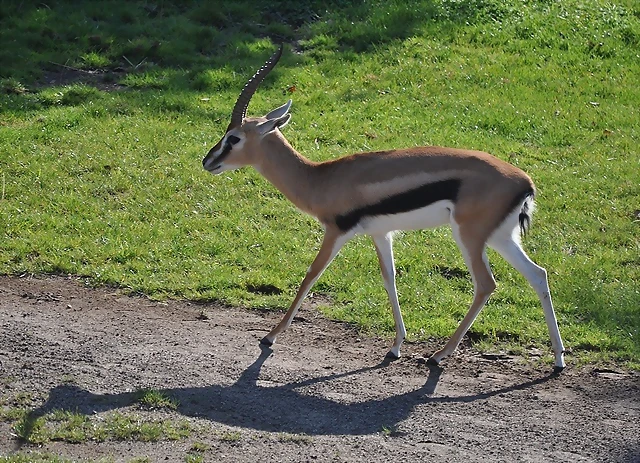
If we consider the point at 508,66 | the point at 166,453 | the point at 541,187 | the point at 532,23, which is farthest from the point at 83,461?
the point at 532,23

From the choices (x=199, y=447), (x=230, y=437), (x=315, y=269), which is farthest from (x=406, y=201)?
(x=199, y=447)

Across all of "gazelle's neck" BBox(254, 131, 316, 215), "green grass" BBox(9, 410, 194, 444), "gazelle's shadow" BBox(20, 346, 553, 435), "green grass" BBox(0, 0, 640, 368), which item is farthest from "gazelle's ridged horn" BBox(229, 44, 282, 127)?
"green grass" BBox(9, 410, 194, 444)

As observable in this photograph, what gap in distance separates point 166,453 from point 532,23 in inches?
391

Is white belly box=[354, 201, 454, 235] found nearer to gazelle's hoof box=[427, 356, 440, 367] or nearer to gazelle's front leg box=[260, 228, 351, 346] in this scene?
gazelle's front leg box=[260, 228, 351, 346]

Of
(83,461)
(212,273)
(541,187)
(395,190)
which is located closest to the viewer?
(83,461)

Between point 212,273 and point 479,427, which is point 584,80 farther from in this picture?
point 479,427

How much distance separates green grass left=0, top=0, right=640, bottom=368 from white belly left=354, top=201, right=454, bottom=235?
2.94 ft

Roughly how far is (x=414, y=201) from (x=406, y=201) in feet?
0.20

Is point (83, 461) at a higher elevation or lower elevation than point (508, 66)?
lower

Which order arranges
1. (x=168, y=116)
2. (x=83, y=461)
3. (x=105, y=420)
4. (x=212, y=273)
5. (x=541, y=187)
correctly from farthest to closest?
(x=168, y=116) < (x=541, y=187) < (x=212, y=273) < (x=105, y=420) < (x=83, y=461)

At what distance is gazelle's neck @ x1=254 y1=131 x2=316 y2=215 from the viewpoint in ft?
25.0

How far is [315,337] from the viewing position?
748 cm

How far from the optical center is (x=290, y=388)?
6.63 m

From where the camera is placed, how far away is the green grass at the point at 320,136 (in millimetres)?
8219
